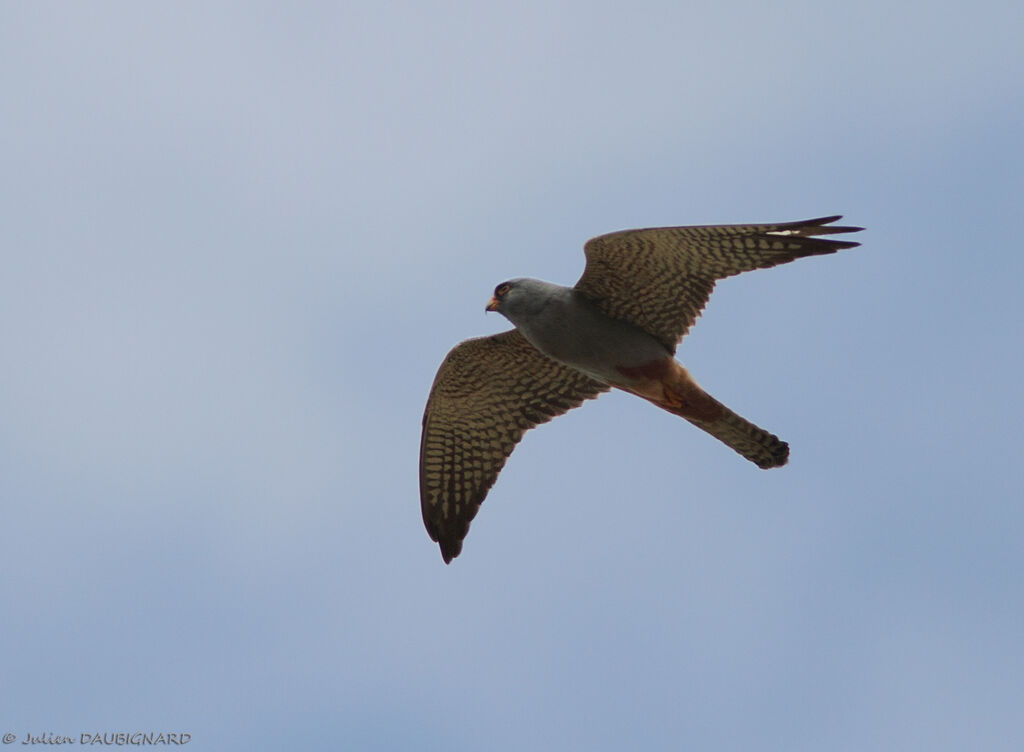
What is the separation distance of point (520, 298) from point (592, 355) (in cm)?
85

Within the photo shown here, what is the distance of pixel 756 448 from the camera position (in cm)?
1029

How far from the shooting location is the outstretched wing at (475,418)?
1097 centimetres

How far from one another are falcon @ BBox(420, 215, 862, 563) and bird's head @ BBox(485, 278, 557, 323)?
0.01m

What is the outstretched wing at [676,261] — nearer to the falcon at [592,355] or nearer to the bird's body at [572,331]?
the falcon at [592,355]

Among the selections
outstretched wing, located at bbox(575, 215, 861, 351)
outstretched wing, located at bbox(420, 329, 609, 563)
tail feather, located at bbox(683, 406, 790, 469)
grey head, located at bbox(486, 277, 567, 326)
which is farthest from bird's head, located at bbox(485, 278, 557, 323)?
tail feather, located at bbox(683, 406, 790, 469)

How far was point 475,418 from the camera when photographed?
1125 cm

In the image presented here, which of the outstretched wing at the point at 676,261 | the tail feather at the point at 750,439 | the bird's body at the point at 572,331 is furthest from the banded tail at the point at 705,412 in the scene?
the outstretched wing at the point at 676,261

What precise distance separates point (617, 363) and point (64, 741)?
546cm

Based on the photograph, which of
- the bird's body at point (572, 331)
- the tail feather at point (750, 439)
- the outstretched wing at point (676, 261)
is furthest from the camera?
the tail feather at point (750, 439)

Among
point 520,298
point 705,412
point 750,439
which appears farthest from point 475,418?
point 750,439

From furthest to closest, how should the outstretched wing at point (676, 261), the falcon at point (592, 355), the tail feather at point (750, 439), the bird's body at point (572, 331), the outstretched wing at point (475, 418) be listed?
the outstretched wing at point (475, 418), the tail feather at point (750, 439), the bird's body at point (572, 331), the falcon at point (592, 355), the outstretched wing at point (676, 261)

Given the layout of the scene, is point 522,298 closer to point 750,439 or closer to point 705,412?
point 705,412

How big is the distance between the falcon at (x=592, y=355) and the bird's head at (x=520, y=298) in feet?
0.04

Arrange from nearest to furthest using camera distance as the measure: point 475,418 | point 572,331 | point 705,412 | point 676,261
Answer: point 676,261 < point 572,331 < point 705,412 < point 475,418
